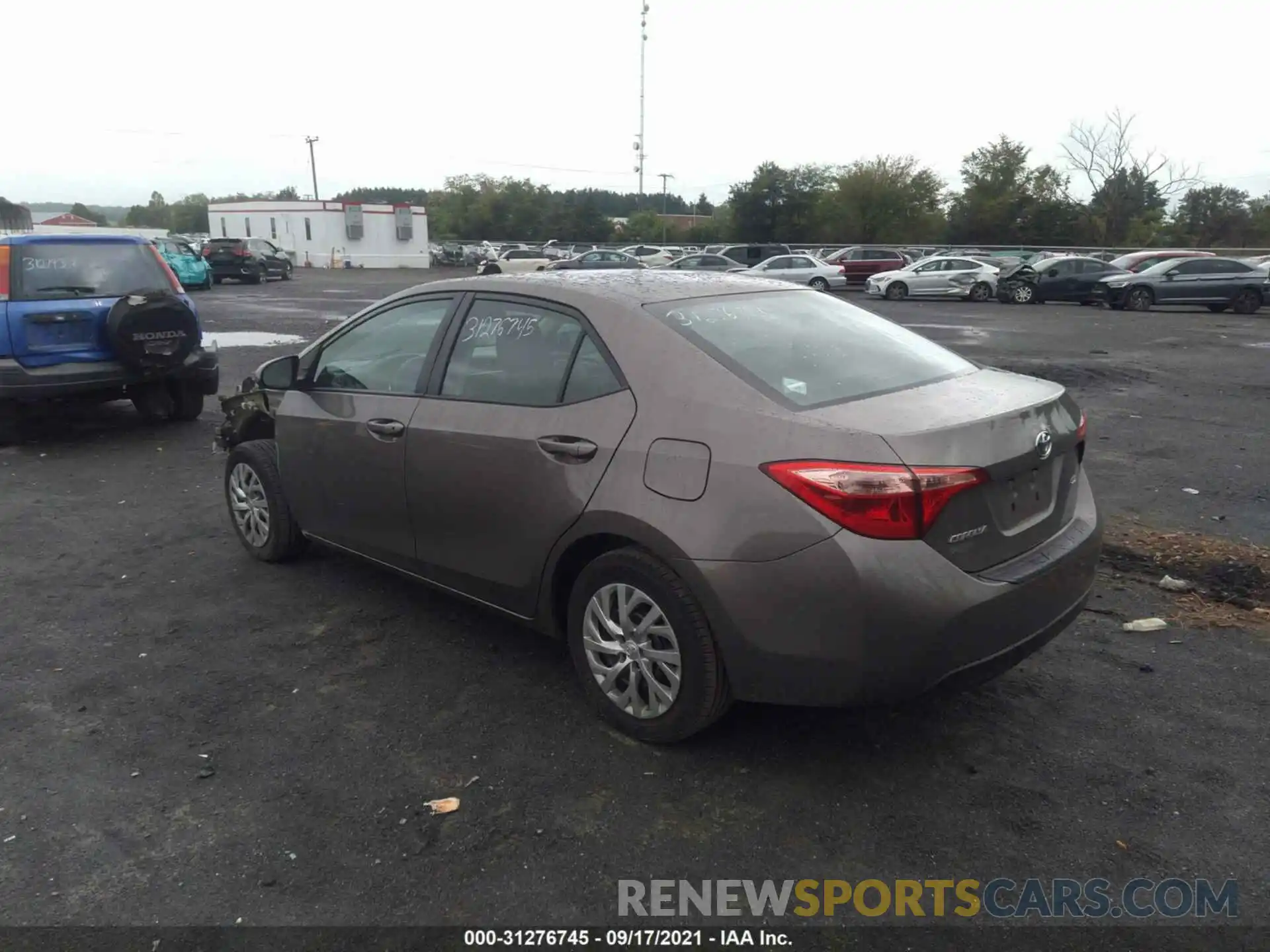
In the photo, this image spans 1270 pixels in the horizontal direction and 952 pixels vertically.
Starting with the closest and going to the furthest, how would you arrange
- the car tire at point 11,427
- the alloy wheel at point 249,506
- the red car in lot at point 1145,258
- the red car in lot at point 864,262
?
the alloy wheel at point 249,506
the car tire at point 11,427
the red car in lot at point 1145,258
the red car in lot at point 864,262

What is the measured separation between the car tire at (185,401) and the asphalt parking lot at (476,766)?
4146 millimetres

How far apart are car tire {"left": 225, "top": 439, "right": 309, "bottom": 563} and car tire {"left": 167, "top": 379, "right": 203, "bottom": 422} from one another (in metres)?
4.29

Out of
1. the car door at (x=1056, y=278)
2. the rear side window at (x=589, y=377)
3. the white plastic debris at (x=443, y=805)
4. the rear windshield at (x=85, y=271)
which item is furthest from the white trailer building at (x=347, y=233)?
the white plastic debris at (x=443, y=805)

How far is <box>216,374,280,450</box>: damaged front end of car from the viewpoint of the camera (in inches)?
215

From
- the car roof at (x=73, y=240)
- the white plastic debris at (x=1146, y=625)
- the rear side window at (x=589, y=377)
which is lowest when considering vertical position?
the white plastic debris at (x=1146, y=625)

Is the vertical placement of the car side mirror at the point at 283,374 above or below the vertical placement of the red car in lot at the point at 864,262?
below

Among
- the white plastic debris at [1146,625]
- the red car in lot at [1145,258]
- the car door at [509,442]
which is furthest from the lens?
the red car in lot at [1145,258]

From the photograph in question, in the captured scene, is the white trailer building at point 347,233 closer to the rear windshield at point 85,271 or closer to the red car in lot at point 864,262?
the red car in lot at point 864,262

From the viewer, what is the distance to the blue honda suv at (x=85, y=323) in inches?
311

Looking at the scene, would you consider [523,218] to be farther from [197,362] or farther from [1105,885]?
[1105,885]

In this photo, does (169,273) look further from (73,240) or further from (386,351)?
(386,351)

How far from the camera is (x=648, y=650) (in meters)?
3.34

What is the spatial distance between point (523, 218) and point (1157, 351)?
78.7 m

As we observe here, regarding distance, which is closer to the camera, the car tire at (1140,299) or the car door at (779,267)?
the car tire at (1140,299)
